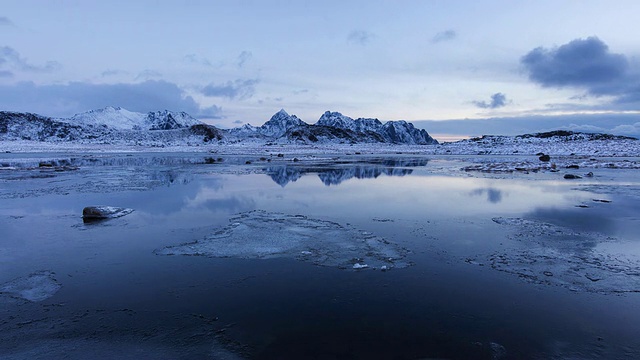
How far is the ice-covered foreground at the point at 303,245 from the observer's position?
30.2 ft

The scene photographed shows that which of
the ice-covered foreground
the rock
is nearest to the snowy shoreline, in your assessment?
the rock

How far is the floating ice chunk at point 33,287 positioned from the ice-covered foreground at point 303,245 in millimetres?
2424

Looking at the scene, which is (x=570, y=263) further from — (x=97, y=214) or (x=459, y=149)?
(x=459, y=149)

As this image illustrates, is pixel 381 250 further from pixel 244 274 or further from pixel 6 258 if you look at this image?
pixel 6 258

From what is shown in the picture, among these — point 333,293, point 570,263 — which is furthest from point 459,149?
point 333,293

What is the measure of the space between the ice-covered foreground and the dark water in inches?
15.8

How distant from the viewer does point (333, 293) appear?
23.7 ft

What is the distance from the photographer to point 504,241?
10641mm

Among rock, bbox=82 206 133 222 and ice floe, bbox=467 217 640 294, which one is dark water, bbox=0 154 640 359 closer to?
ice floe, bbox=467 217 640 294

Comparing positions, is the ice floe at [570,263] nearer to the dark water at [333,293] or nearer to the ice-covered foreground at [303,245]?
the dark water at [333,293]

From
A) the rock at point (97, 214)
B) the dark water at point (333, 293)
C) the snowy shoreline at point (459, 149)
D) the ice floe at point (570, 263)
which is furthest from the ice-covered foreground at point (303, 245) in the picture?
the snowy shoreline at point (459, 149)

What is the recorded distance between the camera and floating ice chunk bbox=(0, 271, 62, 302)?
7188mm

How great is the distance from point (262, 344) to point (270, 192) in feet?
48.6

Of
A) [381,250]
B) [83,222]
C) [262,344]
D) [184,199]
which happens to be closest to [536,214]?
[381,250]
